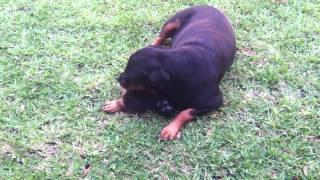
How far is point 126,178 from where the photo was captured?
10.7 feet

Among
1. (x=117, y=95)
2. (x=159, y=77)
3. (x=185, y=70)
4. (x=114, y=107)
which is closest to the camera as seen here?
(x=159, y=77)

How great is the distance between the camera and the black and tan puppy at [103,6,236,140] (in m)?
3.42

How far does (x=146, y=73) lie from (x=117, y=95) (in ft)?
1.98

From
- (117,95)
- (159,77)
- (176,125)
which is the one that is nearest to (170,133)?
(176,125)

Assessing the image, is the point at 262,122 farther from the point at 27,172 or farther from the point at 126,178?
the point at 27,172

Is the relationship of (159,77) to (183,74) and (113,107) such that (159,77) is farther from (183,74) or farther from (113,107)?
(113,107)

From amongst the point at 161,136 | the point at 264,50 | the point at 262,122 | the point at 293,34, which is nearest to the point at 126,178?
the point at 161,136

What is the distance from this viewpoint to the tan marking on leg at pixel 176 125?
3.52m

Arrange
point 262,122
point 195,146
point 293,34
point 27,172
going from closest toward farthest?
point 27,172, point 195,146, point 262,122, point 293,34

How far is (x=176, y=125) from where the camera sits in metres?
3.57

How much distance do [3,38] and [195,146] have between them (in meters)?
2.20

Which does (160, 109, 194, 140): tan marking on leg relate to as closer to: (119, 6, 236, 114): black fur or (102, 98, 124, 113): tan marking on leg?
(119, 6, 236, 114): black fur

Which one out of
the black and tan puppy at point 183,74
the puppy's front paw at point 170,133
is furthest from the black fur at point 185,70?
the puppy's front paw at point 170,133

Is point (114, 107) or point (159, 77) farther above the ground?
point (159, 77)
